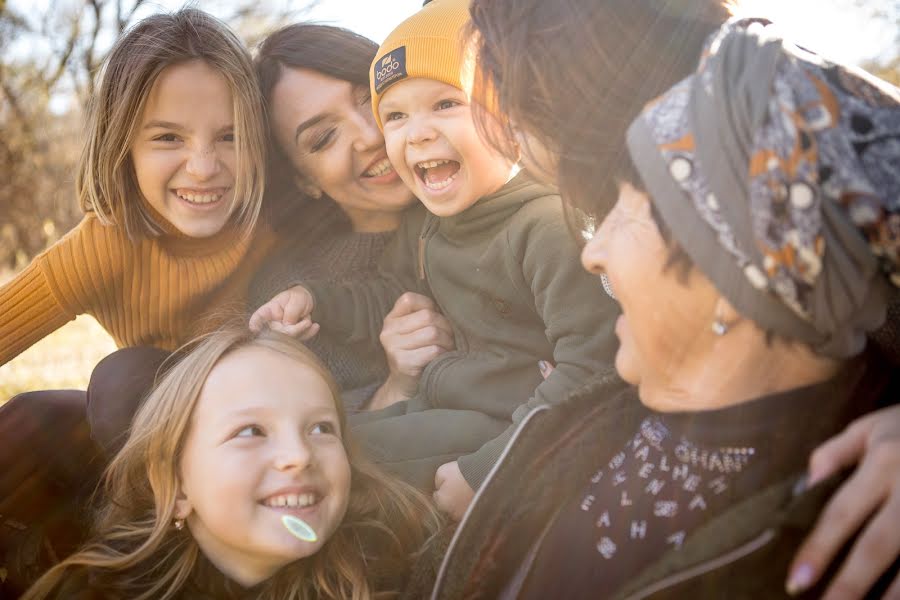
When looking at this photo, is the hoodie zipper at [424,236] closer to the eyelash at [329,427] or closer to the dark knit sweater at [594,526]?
the eyelash at [329,427]

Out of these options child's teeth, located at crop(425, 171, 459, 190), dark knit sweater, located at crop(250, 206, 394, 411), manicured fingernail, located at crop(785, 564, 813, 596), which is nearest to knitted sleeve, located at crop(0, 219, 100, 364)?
dark knit sweater, located at crop(250, 206, 394, 411)

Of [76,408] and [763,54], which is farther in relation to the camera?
[76,408]

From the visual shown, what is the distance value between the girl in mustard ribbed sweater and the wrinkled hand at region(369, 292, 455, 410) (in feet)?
1.97

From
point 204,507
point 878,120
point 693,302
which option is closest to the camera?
point 878,120

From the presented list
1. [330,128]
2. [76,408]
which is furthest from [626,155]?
[76,408]

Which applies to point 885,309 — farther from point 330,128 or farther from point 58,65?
point 58,65

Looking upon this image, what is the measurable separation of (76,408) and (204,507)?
2.95 feet

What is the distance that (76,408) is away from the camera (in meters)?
2.60

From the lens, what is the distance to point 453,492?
222 centimetres

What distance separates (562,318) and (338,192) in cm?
111

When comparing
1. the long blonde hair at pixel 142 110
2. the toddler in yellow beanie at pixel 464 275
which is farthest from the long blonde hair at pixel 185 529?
the long blonde hair at pixel 142 110

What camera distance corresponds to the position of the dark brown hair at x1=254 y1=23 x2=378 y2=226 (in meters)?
2.88

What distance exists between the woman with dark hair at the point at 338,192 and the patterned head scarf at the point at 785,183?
151 cm

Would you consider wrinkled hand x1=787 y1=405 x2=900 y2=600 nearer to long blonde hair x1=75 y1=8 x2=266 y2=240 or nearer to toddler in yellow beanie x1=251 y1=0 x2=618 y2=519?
toddler in yellow beanie x1=251 y1=0 x2=618 y2=519
